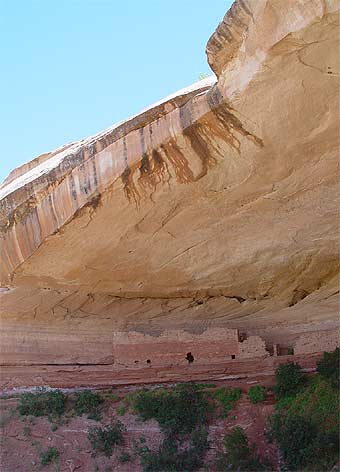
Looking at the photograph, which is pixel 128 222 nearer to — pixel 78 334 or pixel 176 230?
pixel 176 230

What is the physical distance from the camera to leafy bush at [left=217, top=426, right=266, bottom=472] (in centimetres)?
984

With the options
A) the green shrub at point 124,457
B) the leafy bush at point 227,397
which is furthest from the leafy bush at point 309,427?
the green shrub at point 124,457

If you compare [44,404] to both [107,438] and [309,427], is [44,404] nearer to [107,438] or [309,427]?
[107,438]

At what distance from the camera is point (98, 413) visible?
12430 mm

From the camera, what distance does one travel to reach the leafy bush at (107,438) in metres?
11.4

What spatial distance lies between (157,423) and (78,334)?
289cm

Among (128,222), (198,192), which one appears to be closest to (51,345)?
(128,222)

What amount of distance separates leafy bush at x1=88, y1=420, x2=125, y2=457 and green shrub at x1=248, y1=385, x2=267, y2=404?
8.06 ft

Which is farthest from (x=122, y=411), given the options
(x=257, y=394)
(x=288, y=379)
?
(x=288, y=379)

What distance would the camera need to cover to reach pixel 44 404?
12.9 meters

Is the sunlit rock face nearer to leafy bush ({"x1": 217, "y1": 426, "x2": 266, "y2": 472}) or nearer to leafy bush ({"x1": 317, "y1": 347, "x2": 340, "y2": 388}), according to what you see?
leafy bush ({"x1": 317, "y1": 347, "x2": 340, "y2": 388})

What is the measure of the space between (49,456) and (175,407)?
2.47m

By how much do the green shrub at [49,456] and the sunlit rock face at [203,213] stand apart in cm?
225

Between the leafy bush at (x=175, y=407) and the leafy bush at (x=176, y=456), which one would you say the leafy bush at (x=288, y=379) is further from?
the leafy bush at (x=176, y=456)
